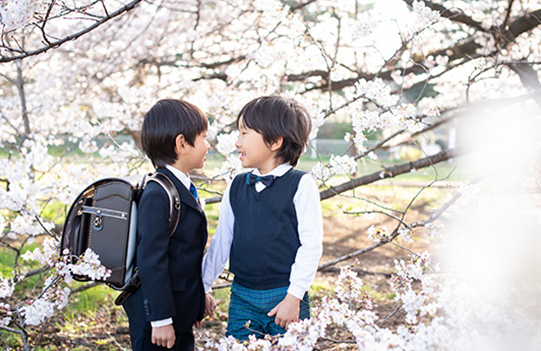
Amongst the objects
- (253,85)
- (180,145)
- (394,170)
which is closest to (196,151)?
(180,145)

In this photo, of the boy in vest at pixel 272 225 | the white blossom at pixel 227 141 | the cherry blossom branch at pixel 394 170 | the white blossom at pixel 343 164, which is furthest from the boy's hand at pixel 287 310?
the cherry blossom branch at pixel 394 170

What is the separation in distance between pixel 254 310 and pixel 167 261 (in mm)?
349

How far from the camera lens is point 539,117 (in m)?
2.85

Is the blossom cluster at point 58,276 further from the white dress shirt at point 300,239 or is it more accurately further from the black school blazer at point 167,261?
the white dress shirt at point 300,239

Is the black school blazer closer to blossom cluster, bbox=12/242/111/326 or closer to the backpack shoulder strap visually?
the backpack shoulder strap

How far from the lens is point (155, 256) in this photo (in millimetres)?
1536

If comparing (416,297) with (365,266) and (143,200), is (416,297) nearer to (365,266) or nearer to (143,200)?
(143,200)

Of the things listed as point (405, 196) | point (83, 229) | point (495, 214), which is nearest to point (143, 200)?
point (83, 229)

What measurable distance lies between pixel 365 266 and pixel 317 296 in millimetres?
973

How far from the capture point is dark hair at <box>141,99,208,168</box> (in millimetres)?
1697

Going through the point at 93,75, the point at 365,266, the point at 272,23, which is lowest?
the point at 365,266

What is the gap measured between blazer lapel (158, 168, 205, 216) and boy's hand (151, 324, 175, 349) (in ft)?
1.29

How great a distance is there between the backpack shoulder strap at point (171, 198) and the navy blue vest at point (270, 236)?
9.2 inches

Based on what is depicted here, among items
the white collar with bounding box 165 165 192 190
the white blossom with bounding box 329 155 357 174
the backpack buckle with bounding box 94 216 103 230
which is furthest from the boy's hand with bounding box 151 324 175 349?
the white blossom with bounding box 329 155 357 174
